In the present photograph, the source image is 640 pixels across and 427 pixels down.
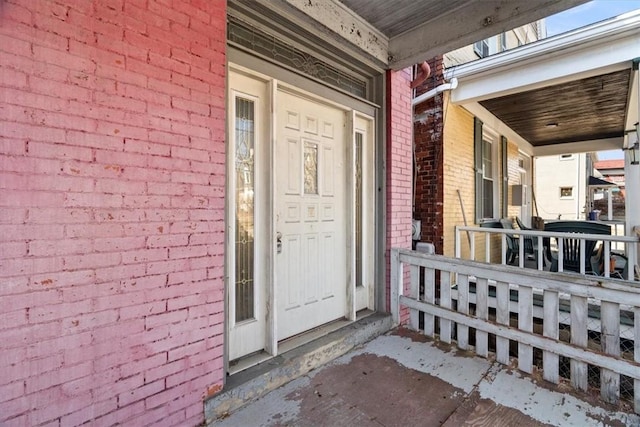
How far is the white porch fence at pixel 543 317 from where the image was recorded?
2246mm

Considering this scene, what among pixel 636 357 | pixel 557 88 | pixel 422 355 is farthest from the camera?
pixel 557 88

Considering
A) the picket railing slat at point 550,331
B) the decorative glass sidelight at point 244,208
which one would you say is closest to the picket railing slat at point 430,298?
the picket railing slat at point 550,331

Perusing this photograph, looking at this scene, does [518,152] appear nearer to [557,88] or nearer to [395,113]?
[557,88]

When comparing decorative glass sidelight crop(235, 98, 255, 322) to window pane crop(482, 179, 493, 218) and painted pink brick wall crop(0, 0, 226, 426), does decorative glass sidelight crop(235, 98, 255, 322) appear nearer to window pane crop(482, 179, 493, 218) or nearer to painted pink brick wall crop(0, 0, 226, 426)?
painted pink brick wall crop(0, 0, 226, 426)

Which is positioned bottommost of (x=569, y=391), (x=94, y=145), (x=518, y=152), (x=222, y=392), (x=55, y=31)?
(x=569, y=391)

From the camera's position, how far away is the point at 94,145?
156cm

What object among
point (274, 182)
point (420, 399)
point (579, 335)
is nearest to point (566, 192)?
point (579, 335)

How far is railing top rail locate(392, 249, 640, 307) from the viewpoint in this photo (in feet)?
7.27

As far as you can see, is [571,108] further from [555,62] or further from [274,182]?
[274,182]

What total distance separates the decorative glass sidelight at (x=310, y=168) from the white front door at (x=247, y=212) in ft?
1.59

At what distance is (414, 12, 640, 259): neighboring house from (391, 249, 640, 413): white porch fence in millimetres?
1585

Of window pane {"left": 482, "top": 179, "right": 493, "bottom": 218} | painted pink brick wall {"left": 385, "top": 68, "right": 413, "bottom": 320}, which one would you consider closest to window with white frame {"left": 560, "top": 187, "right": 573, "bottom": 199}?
window pane {"left": 482, "top": 179, "right": 493, "bottom": 218}

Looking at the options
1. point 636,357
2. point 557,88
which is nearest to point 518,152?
point 557,88

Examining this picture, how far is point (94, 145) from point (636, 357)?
3.53 metres
